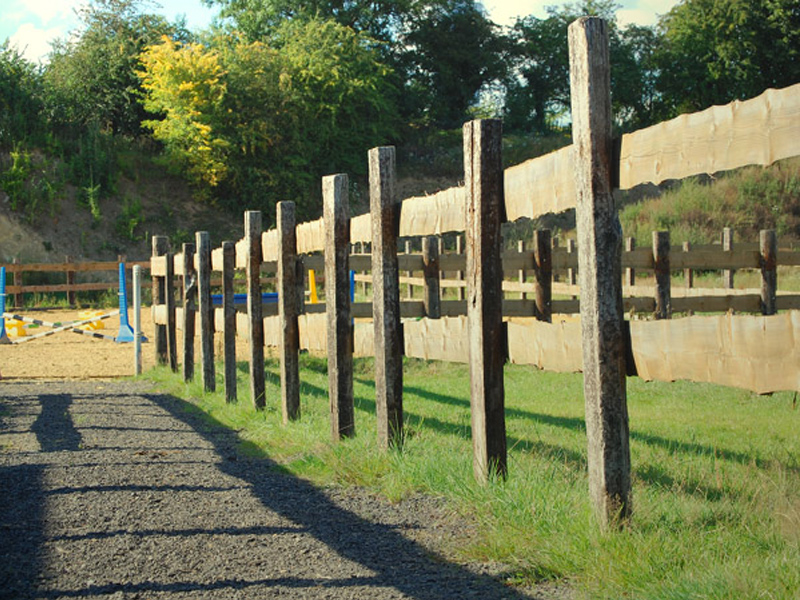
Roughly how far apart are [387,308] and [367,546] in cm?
196

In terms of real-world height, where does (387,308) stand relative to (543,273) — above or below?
below

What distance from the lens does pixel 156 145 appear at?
40.8m

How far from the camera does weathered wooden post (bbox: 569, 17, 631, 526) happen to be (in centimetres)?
362

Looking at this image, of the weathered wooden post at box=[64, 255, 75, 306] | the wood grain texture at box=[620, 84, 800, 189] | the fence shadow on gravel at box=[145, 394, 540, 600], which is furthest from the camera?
the weathered wooden post at box=[64, 255, 75, 306]

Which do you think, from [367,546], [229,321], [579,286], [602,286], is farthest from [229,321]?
[602,286]

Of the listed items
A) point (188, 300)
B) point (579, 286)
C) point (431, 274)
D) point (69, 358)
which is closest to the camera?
point (579, 286)

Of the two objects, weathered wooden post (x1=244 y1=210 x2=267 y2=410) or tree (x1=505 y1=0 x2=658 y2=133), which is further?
tree (x1=505 y1=0 x2=658 y2=133)

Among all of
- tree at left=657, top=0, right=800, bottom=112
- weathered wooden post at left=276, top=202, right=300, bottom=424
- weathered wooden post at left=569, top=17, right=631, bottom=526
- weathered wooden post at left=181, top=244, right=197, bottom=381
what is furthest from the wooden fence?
tree at left=657, top=0, right=800, bottom=112

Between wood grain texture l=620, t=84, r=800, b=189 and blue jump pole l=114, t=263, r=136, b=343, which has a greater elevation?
wood grain texture l=620, t=84, r=800, b=189

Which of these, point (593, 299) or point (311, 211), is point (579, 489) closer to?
point (593, 299)

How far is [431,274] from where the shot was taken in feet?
39.3

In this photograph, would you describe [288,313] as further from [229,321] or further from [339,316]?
[229,321]

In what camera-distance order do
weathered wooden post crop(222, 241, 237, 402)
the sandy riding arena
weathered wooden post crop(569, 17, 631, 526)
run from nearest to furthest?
1. weathered wooden post crop(569, 17, 631, 526)
2. weathered wooden post crop(222, 241, 237, 402)
3. the sandy riding arena

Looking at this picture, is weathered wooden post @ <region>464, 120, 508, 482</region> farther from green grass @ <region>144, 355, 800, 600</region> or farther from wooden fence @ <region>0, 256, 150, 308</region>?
wooden fence @ <region>0, 256, 150, 308</region>
